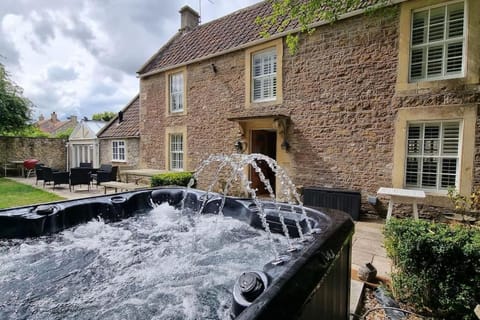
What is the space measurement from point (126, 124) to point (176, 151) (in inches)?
157

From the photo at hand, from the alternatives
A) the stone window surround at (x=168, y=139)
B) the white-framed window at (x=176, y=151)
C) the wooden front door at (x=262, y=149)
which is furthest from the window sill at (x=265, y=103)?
the white-framed window at (x=176, y=151)

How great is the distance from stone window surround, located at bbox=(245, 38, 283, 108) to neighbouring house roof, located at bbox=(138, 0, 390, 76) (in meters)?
0.22

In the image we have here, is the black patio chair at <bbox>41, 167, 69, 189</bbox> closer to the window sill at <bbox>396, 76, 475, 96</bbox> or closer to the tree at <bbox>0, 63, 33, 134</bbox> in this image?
the tree at <bbox>0, 63, 33, 134</bbox>

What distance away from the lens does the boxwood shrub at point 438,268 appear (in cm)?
189

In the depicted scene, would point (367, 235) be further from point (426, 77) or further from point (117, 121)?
point (117, 121)

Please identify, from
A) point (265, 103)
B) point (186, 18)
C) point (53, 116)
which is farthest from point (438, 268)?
point (53, 116)

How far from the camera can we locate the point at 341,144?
585cm

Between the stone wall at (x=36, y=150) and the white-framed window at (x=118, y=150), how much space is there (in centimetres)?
643

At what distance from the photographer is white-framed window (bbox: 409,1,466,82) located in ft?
15.3

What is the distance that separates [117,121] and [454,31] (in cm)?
1298

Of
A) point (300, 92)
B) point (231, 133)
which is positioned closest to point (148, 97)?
point (231, 133)

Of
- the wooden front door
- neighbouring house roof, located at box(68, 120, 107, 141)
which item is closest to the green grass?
neighbouring house roof, located at box(68, 120, 107, 141)

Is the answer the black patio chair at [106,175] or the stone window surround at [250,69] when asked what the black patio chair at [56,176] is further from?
the stone window surround at [250,69]

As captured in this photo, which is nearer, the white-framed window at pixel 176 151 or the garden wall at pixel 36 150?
the white-framed window at pixel 176 151
